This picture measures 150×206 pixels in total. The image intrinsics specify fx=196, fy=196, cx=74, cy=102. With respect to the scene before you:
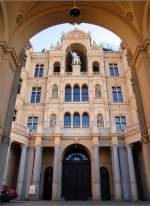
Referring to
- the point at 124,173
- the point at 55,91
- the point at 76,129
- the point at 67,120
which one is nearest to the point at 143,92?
the point at 124,173

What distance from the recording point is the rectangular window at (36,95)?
22.9 meters

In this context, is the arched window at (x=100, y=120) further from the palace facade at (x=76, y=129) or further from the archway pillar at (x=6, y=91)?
the archway pillar at (x=6, y=91)

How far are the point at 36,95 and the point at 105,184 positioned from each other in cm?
1233

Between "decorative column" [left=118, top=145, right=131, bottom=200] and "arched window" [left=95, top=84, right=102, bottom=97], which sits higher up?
"arched window" [left=95, top=84, right=102, bottom=97]

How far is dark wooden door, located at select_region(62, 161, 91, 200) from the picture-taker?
17.5m

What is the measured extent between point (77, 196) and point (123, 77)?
1445cm

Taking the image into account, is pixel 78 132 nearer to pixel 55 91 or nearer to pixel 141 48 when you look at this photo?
pixel 55 91

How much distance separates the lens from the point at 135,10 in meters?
6.99

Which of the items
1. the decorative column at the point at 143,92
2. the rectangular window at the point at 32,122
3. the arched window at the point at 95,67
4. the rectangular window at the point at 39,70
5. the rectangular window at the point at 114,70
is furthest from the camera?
the arched window at the point at 95,67

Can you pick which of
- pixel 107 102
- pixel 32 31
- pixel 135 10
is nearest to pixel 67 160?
pixel 107 102

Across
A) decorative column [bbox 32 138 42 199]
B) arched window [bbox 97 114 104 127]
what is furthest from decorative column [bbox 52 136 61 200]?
→ arched window [bbox 97 114 104 127]

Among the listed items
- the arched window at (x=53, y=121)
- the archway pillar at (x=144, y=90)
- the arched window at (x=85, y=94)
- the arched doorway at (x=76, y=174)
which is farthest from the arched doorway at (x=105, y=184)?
the archway pillar at (x=144, y=90)

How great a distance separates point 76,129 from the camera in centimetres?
1905

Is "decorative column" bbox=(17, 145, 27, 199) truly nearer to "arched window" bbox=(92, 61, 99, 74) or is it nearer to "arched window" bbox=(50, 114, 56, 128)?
"arched window" bbox=(50, 114, 56, 128)
